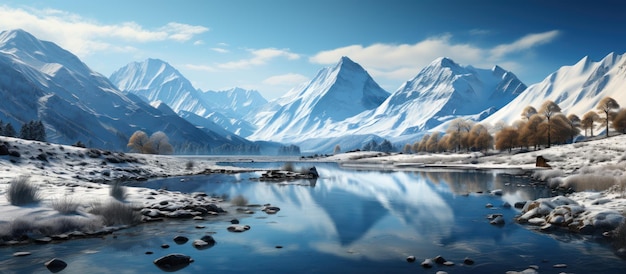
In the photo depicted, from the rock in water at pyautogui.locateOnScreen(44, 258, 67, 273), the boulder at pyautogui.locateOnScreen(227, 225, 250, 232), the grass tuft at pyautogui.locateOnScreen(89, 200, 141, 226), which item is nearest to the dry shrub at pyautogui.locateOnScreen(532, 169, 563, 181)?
the boulder at pyautogui.locateOnScreen(227, 225, 250, 232)

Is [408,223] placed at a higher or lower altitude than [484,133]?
lower

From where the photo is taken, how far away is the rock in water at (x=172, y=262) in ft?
54.2

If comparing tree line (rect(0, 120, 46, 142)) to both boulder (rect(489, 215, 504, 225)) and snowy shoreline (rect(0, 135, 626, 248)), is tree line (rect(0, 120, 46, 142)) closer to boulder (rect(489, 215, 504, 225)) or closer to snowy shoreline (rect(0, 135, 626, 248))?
snowy shoreline (rect(0, 135, 626, 248))

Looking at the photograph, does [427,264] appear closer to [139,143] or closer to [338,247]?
[338,247]

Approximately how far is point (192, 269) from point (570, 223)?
863 inches

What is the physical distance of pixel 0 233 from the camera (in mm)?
19750

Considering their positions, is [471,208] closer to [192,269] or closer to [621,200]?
[621,200]

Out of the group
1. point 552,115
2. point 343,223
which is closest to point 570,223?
point 343,223

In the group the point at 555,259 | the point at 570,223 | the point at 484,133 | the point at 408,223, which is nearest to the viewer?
the point at 555,259

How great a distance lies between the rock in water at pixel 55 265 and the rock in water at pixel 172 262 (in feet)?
11.3

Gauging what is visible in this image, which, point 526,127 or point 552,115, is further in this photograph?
point 552,115

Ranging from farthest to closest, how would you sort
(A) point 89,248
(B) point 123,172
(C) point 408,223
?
(B) point 123,172 < (C) point 408,223 < (A) point 89,248

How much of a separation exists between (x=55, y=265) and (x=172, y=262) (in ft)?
14.3

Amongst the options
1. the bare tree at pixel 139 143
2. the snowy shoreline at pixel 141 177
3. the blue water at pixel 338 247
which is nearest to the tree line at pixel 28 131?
the bare tree at pixel 139 143
